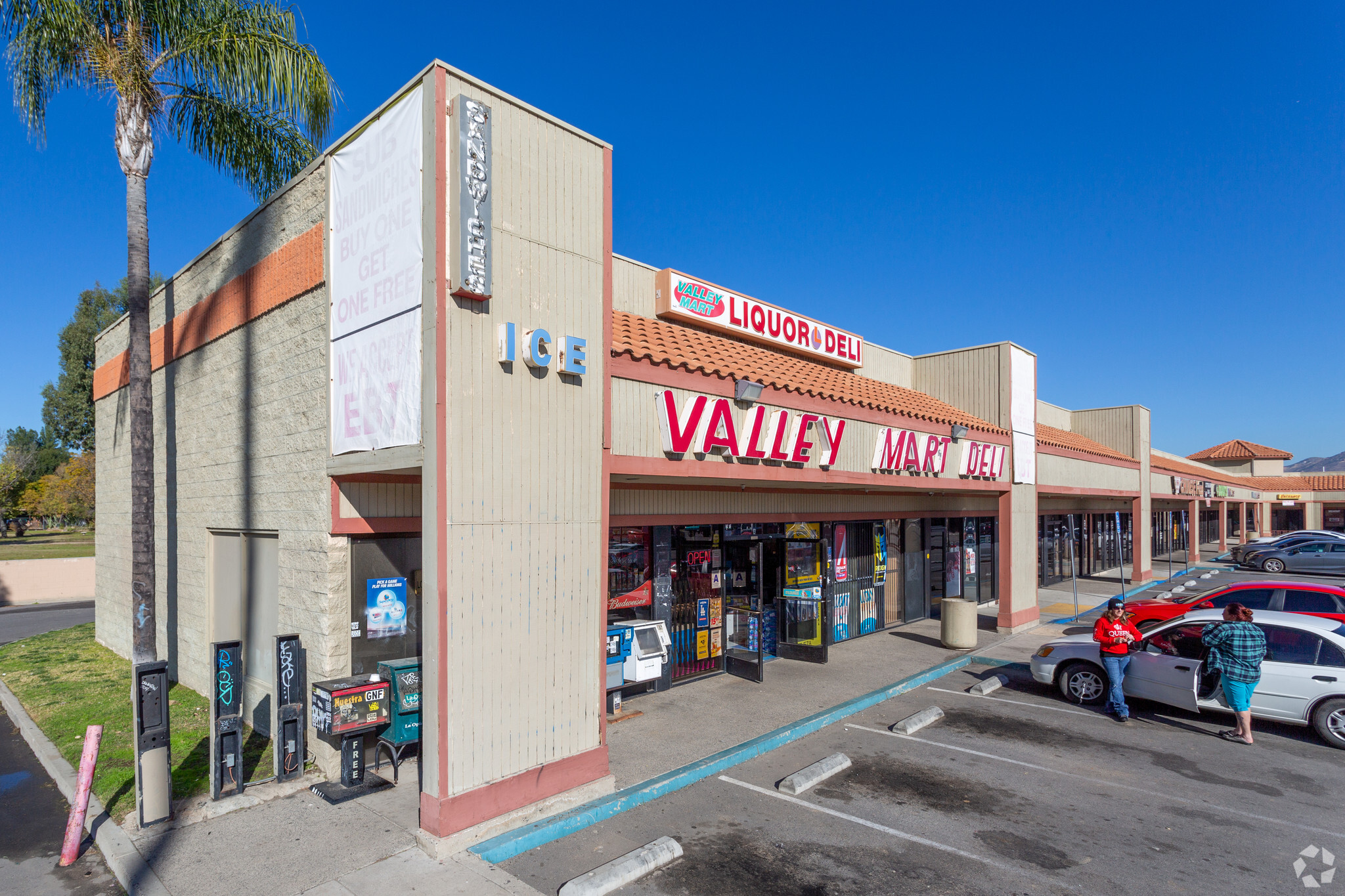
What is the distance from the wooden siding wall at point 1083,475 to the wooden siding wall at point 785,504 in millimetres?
1410

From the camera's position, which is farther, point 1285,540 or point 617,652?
point 1285,540

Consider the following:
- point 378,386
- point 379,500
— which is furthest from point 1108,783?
point 378,386

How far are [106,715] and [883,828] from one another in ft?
33.8

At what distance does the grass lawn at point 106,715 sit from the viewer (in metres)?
7.74

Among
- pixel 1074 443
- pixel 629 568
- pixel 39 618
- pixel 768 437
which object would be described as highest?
pixel 1074 443

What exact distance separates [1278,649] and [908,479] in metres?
5.25

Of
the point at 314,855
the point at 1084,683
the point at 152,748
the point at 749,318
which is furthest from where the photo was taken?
the point at 749,318

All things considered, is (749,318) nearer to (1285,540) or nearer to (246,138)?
(246,138)

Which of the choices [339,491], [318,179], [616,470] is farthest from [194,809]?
[318,179]

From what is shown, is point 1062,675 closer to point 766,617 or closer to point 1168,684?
point 1168,684

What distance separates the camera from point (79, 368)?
151ft

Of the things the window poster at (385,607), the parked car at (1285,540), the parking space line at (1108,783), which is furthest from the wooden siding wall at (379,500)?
the parked car at (1285,540)

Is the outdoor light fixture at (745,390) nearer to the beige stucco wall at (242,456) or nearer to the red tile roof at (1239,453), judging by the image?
the beige stucco wall at (242,456)

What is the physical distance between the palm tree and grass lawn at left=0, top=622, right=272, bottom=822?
124 cm
